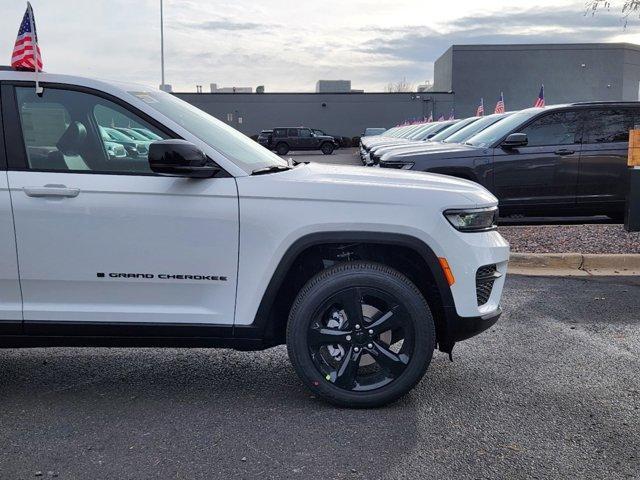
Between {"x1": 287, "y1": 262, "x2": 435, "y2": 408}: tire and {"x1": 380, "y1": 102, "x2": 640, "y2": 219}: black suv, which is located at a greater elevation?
{"x1": 380, "y1": 102, "x2": 640, "y2": 219}: black suv

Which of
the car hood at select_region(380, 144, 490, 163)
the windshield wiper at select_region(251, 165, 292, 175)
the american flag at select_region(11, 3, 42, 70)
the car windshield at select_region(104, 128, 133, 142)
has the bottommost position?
the car hood at select_region(380, 144, 490, 163)

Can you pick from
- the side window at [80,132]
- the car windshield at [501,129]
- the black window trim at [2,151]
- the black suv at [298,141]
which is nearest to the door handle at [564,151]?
the car windshield at [501,129]

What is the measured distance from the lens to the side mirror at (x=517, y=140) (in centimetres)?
867

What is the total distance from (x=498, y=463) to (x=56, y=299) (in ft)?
8.33

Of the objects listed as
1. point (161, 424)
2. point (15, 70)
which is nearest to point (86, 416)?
point (161, 424)

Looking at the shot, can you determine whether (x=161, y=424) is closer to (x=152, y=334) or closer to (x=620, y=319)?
(x=152, y=334)

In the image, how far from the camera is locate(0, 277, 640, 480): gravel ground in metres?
3.15

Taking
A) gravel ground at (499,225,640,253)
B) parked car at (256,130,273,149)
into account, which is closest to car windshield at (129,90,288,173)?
gravel ground at (499,225,640,253)

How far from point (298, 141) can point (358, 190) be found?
40.7 meters

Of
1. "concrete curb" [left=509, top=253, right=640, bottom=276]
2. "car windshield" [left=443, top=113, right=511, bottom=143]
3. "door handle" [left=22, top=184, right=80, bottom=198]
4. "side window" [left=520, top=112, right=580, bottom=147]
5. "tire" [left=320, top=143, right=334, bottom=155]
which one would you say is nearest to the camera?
"door handle" [left=22, top=184, right=80, bottom=198]

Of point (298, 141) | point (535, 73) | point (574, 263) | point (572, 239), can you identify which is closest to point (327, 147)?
point (298, 141)

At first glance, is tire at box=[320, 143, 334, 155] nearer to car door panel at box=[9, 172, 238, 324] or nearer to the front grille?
the front grille

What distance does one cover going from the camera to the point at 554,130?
9.09 meters

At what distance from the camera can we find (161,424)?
3611 mm
